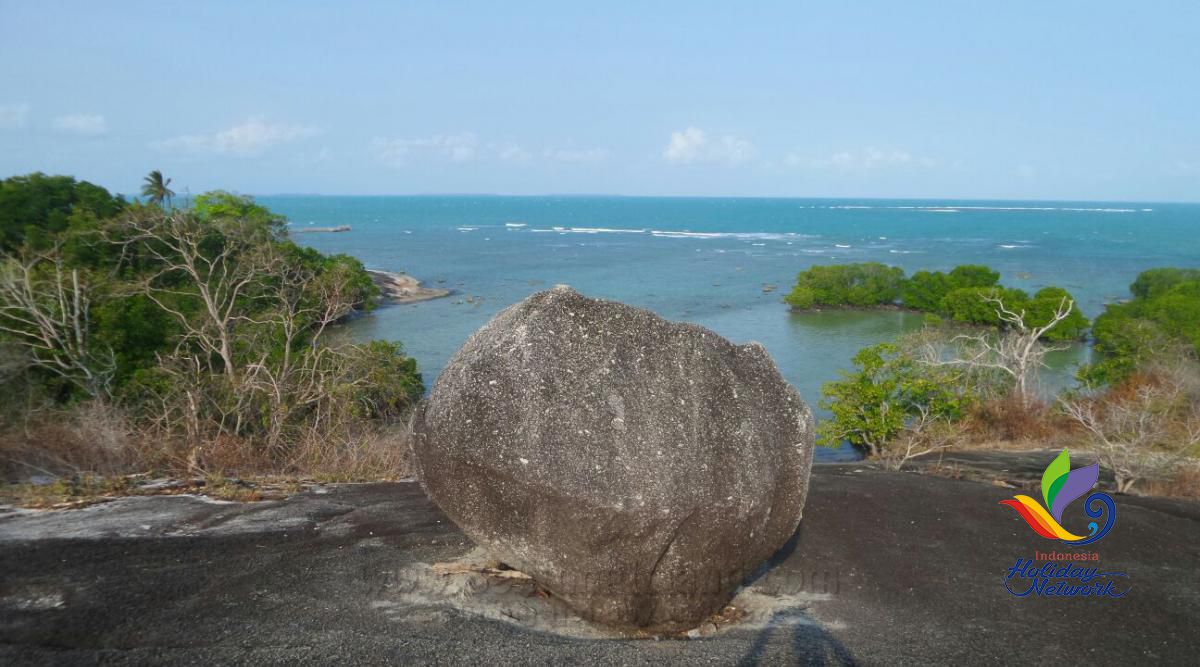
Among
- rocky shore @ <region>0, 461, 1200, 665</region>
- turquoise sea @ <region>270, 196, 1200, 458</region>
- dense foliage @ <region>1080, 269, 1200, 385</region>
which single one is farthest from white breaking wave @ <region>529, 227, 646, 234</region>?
rocky shore @ <region>0, 461, 1200, 665</region>

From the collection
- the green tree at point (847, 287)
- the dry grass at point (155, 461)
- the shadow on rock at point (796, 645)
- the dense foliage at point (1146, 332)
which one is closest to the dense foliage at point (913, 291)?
the green tree at point (847, 287)

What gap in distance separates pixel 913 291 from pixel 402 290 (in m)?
42.6

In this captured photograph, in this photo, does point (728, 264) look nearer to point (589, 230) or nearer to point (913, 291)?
point (913, 291)

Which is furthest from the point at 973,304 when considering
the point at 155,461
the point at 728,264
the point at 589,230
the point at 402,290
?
the point at 589,230

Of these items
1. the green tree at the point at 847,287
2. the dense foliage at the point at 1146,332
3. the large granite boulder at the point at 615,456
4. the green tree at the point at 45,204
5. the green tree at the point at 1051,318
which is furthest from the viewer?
the green tree at the point at 847,287

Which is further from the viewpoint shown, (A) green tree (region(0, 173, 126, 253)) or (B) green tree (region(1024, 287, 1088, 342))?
(B) green tree (region(1024, 287, 1088, 342))

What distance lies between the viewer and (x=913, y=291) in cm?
6191

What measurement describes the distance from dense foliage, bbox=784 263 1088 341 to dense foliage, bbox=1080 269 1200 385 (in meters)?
6.92

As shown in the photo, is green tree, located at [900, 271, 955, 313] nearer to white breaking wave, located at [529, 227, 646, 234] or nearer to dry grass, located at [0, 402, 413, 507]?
dry grass, located at [0, 402, 413, 507]

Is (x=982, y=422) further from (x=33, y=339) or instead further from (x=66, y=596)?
(x=33, y=339)

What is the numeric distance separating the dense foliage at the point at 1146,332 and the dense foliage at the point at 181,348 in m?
25.7

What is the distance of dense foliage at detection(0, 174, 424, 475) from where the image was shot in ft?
57.3

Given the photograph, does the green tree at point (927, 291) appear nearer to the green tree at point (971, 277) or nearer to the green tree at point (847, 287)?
the green tree at point (971, 277)

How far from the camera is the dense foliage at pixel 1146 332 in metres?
30.6
